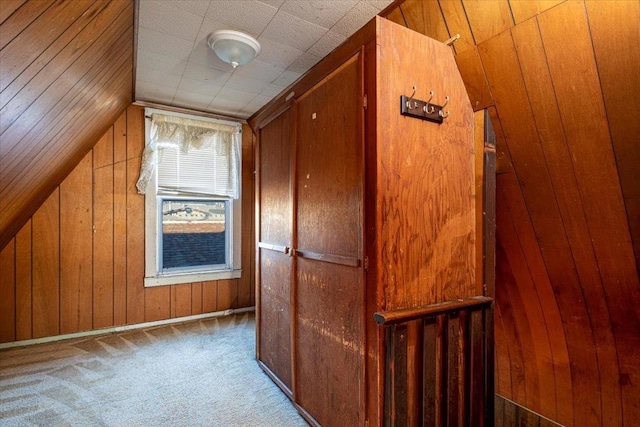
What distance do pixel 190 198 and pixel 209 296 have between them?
45.8 inches

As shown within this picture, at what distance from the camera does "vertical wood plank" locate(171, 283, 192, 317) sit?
3461mm

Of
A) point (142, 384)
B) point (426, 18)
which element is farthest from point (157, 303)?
point (426, 18)

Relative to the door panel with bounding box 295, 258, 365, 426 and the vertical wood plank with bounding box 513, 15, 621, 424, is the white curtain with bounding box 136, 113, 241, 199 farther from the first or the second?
the vertical wood plank with bounding box 513, 15, 621, 424

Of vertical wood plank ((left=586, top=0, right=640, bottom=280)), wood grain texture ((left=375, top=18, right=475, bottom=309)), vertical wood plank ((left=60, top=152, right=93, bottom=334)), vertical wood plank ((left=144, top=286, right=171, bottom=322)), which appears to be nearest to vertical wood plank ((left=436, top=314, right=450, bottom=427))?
wood grain texture ((left=375, top=18, right=475, bottom=309))

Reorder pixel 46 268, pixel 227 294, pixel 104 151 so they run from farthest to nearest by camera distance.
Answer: pixel 227 294, pixel 104 151, pixel 46 268

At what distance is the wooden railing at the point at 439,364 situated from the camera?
1239 mm

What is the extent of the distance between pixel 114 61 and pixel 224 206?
6.48 feet

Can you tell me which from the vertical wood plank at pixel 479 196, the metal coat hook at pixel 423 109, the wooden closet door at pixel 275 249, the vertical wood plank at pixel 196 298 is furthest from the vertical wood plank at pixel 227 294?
the metal coat hook at pixel 423 109

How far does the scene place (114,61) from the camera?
2090 mm

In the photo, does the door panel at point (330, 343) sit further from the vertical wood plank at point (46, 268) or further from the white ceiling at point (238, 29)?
the vertical wood plank at point (46, 268)

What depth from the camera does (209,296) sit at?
12.0ft

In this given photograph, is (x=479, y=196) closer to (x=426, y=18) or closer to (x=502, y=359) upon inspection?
(x=426, y=18)

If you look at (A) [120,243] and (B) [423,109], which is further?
(A) [120,243]

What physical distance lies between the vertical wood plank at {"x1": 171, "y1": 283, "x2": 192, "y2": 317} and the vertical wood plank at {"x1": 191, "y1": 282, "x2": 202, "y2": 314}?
0.03 metres
